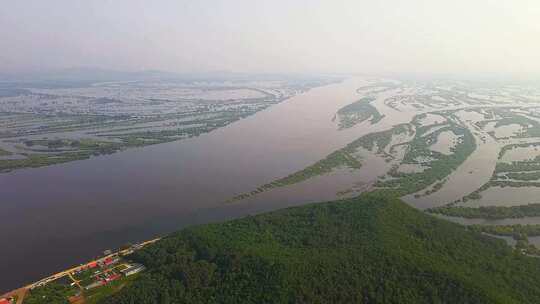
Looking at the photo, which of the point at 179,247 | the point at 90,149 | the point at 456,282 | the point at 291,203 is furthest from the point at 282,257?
the point at 90,149

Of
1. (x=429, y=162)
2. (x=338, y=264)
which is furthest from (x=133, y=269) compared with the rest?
(x=429, y=162)

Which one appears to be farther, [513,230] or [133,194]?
[133,194]

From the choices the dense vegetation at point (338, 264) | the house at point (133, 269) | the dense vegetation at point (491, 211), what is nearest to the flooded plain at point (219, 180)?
the dense vegetation at point (491, 211)

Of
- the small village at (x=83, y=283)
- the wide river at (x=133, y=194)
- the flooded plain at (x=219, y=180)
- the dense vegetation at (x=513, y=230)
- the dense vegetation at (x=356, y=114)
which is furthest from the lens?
the dense vegetation at (x=356, y=114)

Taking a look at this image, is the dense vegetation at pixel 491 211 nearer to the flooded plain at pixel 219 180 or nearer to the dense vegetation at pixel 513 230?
the flooded plain at pixel 219 180

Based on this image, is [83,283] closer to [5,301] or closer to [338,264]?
[5,301]

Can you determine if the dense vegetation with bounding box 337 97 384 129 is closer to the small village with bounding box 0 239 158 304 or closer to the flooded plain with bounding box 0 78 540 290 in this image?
the flooded plain with bounding box 0 78 540 290

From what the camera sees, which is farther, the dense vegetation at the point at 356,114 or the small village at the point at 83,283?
the dense vegetation at the point at 356,114
